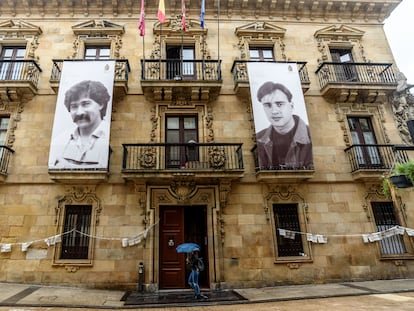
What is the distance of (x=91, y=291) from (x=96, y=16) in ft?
40.3

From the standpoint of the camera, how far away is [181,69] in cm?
1131

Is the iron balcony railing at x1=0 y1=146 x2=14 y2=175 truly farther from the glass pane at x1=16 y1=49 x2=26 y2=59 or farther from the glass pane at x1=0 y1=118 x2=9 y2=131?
the glass pane at x1=16 y1=49 x2=26 y2=59

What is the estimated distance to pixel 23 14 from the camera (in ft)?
40.6

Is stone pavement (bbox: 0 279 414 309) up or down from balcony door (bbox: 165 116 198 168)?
down

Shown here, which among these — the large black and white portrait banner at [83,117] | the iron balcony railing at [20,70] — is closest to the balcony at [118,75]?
the large black and white portrait banner at [83,117]

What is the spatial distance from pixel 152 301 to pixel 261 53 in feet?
38.0

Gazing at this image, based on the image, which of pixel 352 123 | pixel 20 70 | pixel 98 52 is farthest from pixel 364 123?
pixel 20 70

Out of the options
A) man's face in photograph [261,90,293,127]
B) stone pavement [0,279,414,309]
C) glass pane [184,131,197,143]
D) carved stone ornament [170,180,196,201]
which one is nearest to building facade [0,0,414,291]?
carved stone ornament [170,180,196,201]

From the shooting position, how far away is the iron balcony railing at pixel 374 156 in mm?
10430

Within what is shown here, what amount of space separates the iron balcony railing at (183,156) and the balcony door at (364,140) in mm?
5423

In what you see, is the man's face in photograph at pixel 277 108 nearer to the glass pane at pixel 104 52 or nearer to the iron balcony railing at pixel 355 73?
the iron balcony railing at pixel 355 73

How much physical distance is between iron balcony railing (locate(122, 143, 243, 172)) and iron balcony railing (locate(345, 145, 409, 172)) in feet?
15.9

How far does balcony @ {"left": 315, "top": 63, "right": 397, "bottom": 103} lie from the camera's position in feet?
A: 36.6

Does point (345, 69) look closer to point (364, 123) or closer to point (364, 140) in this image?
point (364, 123)
